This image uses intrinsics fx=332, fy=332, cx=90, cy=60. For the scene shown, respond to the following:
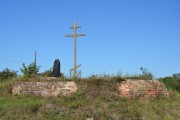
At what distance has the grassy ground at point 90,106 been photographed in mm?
11469

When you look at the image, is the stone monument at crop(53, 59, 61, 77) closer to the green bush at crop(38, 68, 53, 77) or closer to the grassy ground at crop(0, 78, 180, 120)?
the green bush at crop(38, 68, 53, 77)

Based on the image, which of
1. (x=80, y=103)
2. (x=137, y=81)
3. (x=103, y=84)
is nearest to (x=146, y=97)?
(x=137, y=81)

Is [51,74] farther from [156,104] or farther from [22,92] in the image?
[156,104]

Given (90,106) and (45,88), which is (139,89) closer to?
(90,106)

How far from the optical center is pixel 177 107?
13.1 metres

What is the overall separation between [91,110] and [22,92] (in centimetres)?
398

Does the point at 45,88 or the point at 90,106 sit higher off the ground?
the point at 45,88

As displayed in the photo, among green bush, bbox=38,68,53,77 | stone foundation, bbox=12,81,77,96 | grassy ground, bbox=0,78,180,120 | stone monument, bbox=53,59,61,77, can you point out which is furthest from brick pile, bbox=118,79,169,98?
green bush, bbox=38,68,53,77

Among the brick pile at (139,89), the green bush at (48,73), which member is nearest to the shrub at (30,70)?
the green bush at (48,73)

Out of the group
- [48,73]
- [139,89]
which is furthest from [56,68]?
[139,89]

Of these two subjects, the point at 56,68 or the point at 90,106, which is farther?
the point at 56,68

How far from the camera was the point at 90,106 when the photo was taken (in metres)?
12.1

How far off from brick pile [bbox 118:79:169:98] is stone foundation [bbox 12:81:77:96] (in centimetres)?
206

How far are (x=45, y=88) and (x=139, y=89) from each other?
3972 mm
